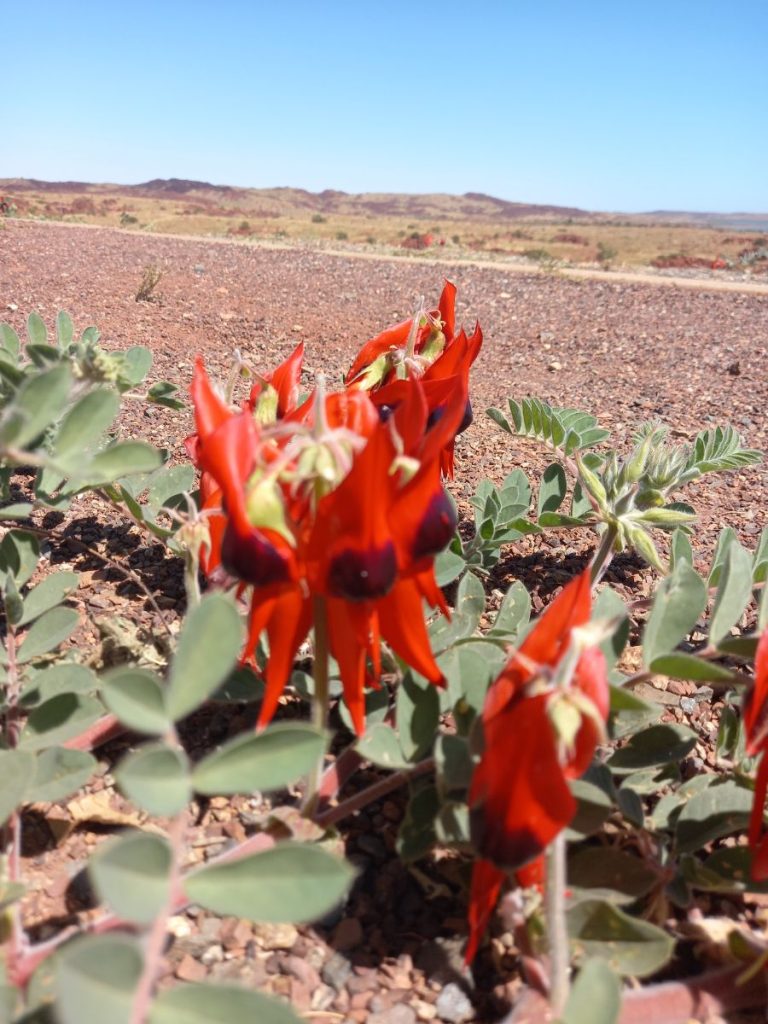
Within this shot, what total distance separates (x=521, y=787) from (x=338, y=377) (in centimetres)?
284

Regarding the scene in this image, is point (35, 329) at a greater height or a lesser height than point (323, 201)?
lesser

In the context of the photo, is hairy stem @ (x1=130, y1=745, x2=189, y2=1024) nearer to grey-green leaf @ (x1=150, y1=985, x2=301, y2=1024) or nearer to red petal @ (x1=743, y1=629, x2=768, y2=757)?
grey-green leaf @ (x1=150, y1=985, x2=301, y2=1024)

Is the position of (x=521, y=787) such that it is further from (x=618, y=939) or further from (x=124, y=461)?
(x=124, y=461)

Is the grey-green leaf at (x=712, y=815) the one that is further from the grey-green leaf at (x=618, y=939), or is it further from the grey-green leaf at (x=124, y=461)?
the grey-green leaf at (x=124, y=461)

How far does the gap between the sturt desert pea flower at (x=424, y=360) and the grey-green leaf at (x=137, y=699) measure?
1.65 feet

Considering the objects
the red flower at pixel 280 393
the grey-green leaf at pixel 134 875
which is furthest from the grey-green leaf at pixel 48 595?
the grey-green leaf at pixel 134 875

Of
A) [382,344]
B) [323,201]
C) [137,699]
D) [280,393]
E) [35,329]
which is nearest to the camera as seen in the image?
[137,699]

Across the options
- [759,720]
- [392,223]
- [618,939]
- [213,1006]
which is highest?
[392,223]

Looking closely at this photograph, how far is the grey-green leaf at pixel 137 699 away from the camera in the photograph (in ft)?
2.14

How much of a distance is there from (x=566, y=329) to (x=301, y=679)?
14.5 ft

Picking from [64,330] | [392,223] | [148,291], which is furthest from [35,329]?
[392,223]

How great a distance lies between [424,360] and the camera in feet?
4.03

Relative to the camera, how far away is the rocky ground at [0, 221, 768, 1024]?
95cm

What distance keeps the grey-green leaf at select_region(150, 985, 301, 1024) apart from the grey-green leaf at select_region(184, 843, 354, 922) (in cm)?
6
